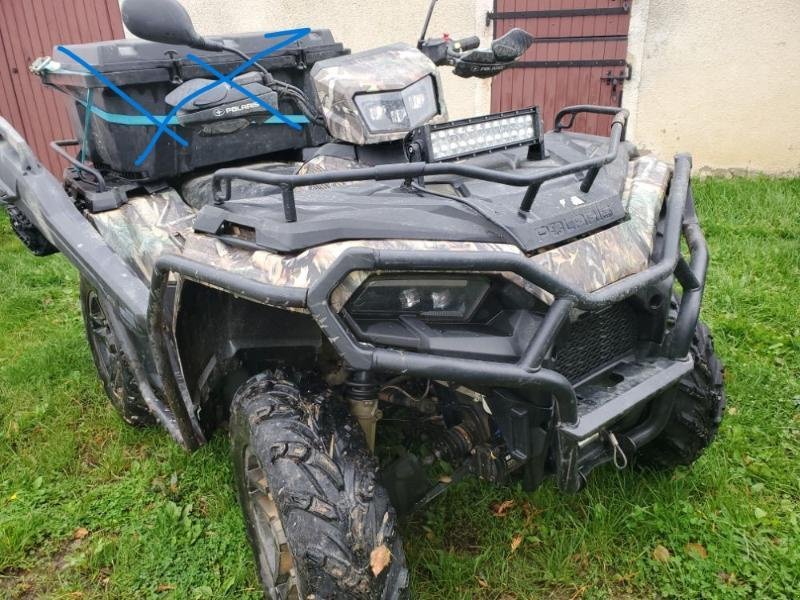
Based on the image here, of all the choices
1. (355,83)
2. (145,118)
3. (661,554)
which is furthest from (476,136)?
(661,554)

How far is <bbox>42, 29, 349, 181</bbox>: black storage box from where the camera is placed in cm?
286

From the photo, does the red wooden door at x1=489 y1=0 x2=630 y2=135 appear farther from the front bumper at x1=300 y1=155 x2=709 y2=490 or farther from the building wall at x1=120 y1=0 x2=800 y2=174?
the front bumper at x1=300 y1=155 x2=709 y2=490

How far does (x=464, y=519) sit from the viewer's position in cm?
283

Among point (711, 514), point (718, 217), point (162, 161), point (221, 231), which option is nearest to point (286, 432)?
point (221, 231)

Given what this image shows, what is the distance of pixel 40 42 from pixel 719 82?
716 cm

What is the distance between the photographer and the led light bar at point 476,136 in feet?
7.14

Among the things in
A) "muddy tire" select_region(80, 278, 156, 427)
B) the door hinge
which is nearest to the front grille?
"muddy tire" select_region(80, 278, 156, 427)

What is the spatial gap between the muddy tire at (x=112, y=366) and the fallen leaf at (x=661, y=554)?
2.11 metres

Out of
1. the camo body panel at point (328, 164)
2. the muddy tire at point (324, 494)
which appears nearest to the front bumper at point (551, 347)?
the muddy tire at point (324, 494)

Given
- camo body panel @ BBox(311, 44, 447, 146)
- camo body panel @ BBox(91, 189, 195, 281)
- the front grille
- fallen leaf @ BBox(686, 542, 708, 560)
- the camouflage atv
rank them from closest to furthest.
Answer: the camouflage atv, the front grille, camo body panel @ BBox(311, 44, 447, 146), fallen leaf @ BBox(686, 542, 708, 560), camo body panel @ BBox(91, 189, 195, 281)

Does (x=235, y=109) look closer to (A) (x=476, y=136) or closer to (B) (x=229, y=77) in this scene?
(B) (x=229, y=77)

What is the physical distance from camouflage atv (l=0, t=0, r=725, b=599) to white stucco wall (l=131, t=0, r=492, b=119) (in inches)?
184

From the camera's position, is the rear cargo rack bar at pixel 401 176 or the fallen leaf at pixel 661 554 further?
the fallen leaf at pixel 661 554

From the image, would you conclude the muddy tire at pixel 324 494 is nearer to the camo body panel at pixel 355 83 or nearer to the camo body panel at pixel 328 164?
the camo body panel at pixel 328 164
